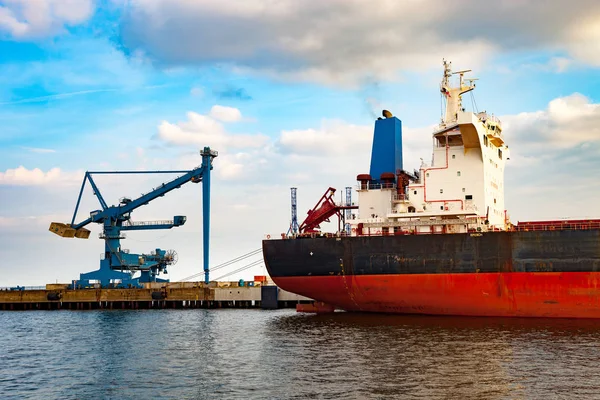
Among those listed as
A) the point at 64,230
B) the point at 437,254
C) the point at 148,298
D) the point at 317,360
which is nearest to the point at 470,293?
the point at 437,254

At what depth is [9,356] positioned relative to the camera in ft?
74.3

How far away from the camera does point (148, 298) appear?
4575 centimetres

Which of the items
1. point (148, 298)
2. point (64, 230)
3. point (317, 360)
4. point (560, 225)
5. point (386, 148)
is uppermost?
point (386, 148)

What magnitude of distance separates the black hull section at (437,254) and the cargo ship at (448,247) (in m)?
0.04

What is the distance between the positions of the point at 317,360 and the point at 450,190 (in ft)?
49.6

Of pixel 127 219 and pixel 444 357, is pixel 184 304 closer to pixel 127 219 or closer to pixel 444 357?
pixel 127 219

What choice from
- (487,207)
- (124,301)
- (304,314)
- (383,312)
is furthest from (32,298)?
(487,207)

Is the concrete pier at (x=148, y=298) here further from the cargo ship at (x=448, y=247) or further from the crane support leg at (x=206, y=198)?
the cargo ship at (x=448, y=247)

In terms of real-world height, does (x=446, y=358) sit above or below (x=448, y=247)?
below

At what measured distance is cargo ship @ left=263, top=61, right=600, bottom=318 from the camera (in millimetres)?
27484

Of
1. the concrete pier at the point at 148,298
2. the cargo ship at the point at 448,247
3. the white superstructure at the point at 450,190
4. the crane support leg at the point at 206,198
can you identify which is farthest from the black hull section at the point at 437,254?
the crane support leg at the point at 206,198

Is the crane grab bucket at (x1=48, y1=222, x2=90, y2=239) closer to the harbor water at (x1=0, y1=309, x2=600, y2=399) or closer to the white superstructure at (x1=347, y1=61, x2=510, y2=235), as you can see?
the harbor water at (x1=0, y1=309, x2=600, y2=399)

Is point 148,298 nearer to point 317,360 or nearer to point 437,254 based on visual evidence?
point 437,254

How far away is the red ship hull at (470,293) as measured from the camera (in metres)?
27.2
